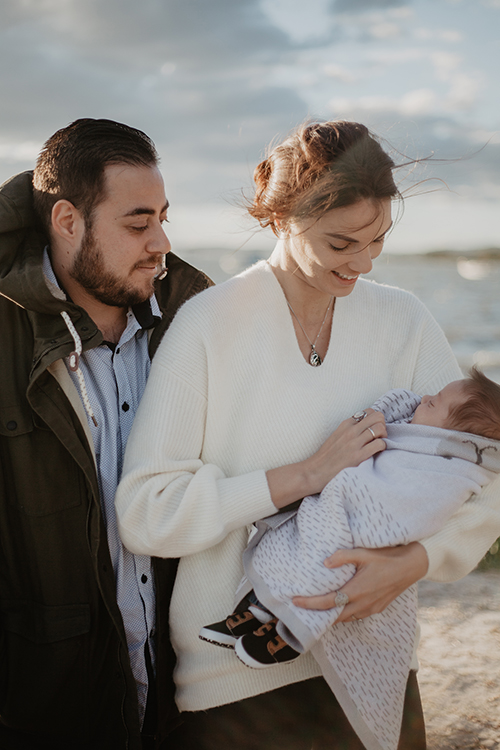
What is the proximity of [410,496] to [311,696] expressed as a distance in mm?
761

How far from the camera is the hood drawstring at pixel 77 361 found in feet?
6.72

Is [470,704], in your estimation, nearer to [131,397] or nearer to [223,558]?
[223,558]

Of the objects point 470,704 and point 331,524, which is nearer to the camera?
point 331,524

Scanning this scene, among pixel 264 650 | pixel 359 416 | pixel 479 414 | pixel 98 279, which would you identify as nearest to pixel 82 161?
pixel 98 279

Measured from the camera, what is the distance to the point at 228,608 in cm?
200

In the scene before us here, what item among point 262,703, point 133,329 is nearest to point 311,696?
point 262,703

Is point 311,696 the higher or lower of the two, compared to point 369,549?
lower

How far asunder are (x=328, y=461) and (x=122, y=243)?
115 cm

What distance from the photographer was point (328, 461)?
6.38 ft

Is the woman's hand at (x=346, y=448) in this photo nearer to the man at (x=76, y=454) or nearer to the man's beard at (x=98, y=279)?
the man at (x=76, y=454)

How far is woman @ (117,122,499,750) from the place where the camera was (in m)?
1.89

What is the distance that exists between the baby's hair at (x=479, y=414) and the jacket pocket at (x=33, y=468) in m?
1.32

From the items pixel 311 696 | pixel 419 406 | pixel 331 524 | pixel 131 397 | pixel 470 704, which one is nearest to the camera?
pixel 331 524

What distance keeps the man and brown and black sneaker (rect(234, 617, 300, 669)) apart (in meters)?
0.42
